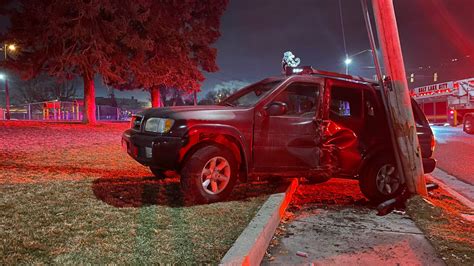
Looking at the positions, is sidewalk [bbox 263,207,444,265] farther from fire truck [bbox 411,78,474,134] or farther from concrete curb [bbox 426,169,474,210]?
fire truck [bbox 411,78,474,134]

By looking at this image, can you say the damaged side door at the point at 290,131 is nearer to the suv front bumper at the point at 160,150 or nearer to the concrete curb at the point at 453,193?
the suv front bumper at the point at 160,150

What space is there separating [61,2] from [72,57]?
2.71 meters

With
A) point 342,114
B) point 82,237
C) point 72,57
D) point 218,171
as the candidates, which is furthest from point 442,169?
point 72,57

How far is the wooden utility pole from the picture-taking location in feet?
19.9

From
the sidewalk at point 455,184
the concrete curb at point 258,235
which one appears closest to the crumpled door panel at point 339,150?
the concrete curb at point 258,235

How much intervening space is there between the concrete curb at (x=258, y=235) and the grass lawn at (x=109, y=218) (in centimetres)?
14

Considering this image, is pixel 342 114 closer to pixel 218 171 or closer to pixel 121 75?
pixel 218 171

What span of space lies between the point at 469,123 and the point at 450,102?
296 centimetres

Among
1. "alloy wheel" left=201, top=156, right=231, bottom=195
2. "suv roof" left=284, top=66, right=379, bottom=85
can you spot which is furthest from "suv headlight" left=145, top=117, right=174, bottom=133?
"suv roof" left=284, top=66, right=379, bottom=85

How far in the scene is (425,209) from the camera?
5629mm

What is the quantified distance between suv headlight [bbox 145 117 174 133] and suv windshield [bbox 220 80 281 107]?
125 centimetres

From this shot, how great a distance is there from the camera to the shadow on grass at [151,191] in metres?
5.43

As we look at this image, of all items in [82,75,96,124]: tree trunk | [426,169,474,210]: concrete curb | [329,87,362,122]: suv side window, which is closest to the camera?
[329,87,362,122]: suv side window

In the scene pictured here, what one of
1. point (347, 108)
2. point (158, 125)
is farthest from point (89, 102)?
point (347, 108)
